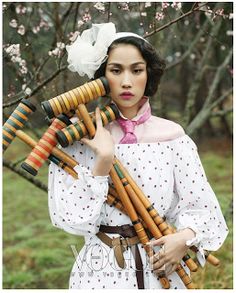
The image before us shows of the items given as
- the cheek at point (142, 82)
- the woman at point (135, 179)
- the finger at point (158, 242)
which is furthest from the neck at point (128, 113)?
the finger at point (158, 242)

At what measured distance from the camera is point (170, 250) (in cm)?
204

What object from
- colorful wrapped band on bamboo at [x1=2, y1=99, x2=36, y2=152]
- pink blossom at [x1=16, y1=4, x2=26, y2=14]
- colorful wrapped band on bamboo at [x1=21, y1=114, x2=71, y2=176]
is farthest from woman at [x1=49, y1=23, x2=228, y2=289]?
pink blossom at [x1=16, y1=4, x2=26, y2=14]

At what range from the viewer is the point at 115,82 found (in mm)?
2080

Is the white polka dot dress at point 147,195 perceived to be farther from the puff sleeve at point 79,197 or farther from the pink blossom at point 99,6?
the pink blossom at point 99,6

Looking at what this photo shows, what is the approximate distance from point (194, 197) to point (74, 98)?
623mm

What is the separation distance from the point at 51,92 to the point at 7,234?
380cm

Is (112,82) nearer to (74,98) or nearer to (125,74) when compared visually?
(125,74)

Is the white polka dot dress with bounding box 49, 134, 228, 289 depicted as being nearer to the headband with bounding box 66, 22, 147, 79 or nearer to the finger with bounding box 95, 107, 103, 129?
the finger with bounding box 95, 107, 103, 129

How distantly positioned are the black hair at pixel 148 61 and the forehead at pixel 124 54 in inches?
0.6

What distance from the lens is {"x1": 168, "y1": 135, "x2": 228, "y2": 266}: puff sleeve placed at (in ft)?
7.00

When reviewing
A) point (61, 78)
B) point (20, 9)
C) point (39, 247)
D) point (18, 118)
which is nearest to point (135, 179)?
point (18, 118)

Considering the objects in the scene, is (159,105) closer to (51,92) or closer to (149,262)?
(51,92)

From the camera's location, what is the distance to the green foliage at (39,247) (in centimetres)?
456

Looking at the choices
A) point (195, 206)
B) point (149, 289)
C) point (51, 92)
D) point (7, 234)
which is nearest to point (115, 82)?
point (195, 206)
